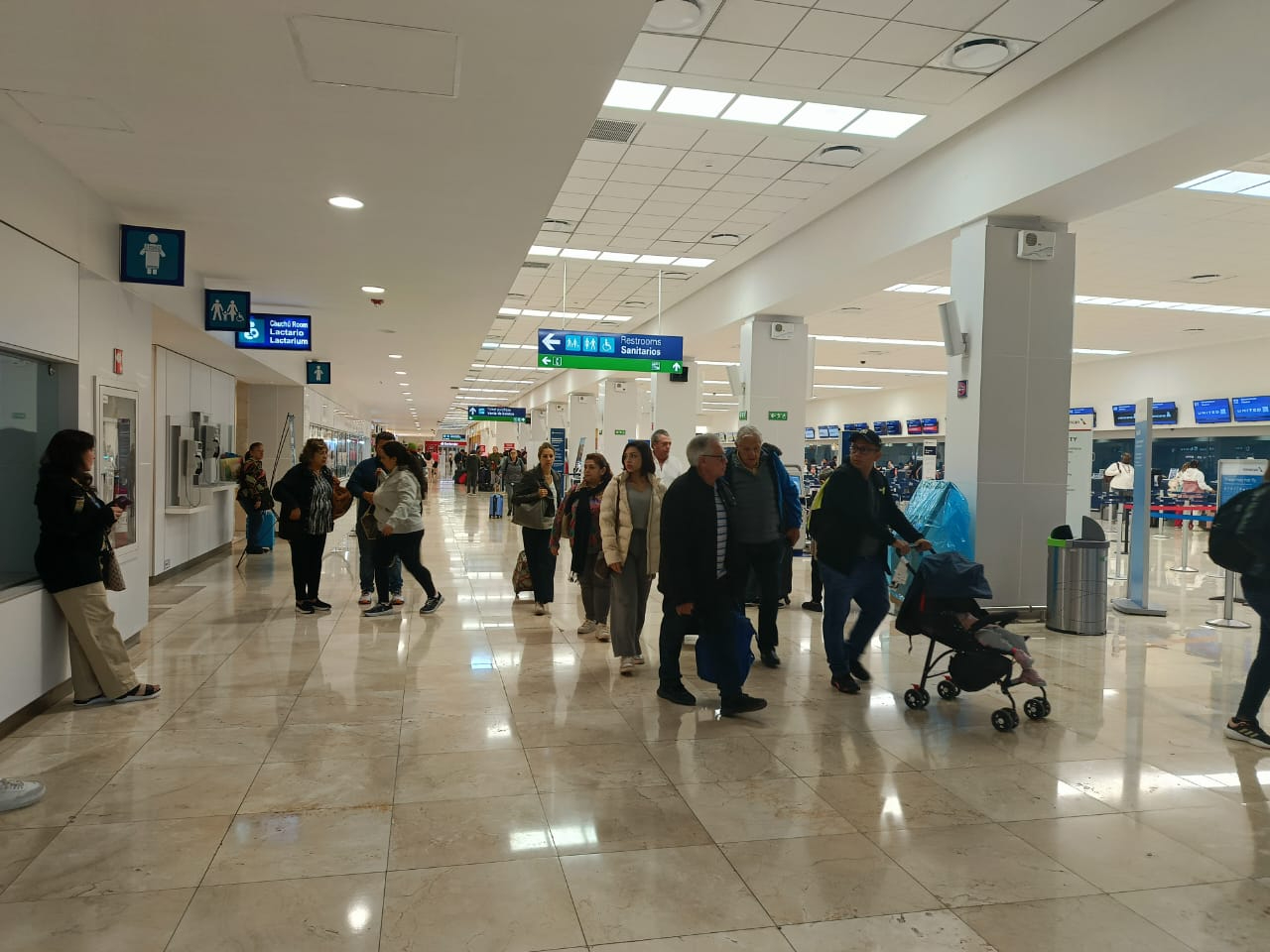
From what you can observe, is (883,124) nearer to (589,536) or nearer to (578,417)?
(589,536)

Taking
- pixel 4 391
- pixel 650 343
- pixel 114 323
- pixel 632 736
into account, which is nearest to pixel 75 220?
pixel 114 323

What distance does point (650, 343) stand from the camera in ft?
43.2

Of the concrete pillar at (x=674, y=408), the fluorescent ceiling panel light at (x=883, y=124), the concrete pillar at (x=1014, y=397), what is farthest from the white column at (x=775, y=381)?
the fluorescent ceiling panel light at (x=883, y=124)

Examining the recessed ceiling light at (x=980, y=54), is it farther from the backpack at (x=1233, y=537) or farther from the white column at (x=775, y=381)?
the white column at (x=775, y=381)

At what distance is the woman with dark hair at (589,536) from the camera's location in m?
6.24

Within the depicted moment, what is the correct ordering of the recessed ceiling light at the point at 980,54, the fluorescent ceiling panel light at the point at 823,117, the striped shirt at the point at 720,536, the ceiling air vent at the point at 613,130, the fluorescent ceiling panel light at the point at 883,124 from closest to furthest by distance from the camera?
1. the striped shirt at the point at 720,536
2. the recessed ceiling light at the point at 980,54
3. the fluorescent ceiling panel light at the point at 823,117
4. the fluorescent ceiling panel light at the point at 883,124
5. the ceiling air vent at the point at 613,130

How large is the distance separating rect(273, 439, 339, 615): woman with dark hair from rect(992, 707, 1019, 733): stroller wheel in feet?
17.6

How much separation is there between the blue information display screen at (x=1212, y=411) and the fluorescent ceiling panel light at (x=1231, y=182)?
38.2 ft

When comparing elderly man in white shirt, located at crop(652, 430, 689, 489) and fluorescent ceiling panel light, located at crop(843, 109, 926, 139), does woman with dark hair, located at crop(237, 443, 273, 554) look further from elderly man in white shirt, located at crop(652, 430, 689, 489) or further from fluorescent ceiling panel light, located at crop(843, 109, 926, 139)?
fluorescent ceiling panel light, located at crop(843, 109, 926, 139)

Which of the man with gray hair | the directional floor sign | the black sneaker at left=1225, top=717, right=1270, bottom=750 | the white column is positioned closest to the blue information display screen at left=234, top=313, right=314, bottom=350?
the directional floor sign

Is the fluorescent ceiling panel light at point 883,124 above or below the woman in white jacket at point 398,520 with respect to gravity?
above

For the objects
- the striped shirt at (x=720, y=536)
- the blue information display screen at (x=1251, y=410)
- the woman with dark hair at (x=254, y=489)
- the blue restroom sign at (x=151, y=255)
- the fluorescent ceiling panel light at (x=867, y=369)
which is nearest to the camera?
the striped shirt at (x=720, y=536)

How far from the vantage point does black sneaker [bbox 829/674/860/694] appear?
5.18 metres

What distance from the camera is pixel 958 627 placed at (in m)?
4.78
